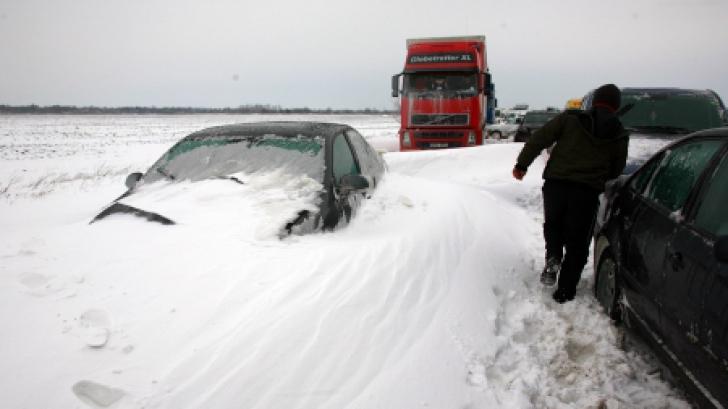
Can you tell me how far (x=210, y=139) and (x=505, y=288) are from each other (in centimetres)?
340

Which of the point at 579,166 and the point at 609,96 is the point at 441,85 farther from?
the point at 579,166

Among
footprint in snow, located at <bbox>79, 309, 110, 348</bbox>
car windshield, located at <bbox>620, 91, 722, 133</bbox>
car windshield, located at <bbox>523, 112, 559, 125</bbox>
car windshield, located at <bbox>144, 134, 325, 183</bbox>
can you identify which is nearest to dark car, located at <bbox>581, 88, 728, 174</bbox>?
car windshield, located at <bbox>620, 91, 722, 133</bbox>

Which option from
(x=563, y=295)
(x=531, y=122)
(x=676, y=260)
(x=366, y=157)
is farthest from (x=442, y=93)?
(x=676, y=260)

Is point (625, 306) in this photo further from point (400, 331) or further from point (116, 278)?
→ point (116, 278)

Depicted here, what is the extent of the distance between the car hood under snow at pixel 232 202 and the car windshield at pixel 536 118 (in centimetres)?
1898

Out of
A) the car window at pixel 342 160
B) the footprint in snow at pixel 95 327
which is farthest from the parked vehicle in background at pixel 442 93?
the footprint in snow at pixel 95 327

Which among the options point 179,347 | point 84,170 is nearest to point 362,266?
point 179,347

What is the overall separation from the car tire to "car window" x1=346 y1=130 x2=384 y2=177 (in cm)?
254

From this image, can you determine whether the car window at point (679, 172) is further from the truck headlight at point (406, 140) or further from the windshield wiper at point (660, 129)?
the truck headlight at point (406, 140)

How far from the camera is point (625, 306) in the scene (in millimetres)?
3371

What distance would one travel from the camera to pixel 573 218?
4.11 metres

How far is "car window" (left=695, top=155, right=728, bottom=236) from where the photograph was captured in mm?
2430

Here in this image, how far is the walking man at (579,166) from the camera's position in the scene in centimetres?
403

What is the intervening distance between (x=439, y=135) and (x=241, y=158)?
395 inches
